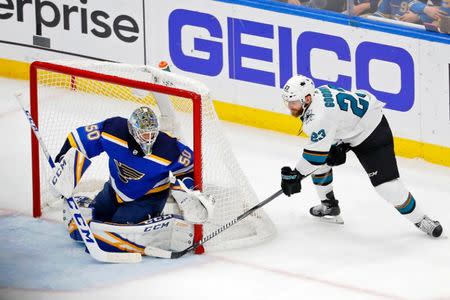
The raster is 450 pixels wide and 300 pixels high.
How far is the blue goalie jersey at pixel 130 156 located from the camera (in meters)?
7.42

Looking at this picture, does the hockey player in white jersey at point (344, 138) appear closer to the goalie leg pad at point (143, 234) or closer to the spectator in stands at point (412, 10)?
the goalie leg pad at point (143, 234)

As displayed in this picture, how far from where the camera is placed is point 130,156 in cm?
744

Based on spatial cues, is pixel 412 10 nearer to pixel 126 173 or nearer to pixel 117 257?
pixel 126 173

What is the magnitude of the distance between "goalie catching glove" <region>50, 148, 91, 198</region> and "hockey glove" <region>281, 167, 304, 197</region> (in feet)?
3.31

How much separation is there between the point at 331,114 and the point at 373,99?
33 cm

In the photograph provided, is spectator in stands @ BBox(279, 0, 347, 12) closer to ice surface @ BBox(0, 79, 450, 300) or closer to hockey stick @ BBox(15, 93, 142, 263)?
ice surface @ BBox(0, 79, 450, 300)

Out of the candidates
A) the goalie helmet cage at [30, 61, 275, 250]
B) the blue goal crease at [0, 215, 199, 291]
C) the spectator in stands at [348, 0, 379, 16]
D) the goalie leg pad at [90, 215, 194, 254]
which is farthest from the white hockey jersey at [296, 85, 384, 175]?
the spectator in stands at [348, 0, 379, 16]

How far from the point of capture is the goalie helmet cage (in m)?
7.49

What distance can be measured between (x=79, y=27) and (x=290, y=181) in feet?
9.69

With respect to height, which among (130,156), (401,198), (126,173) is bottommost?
(401,198)

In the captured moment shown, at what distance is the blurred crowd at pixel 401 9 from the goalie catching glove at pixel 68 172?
2071 mm

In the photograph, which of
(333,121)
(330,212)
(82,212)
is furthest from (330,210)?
(82,212)

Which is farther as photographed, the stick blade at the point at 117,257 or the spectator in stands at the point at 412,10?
the spectator in stands at the point at 412,10

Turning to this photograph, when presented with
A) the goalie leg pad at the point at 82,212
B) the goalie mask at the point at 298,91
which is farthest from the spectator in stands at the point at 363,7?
the goalie leg pad at the point at 82,212
